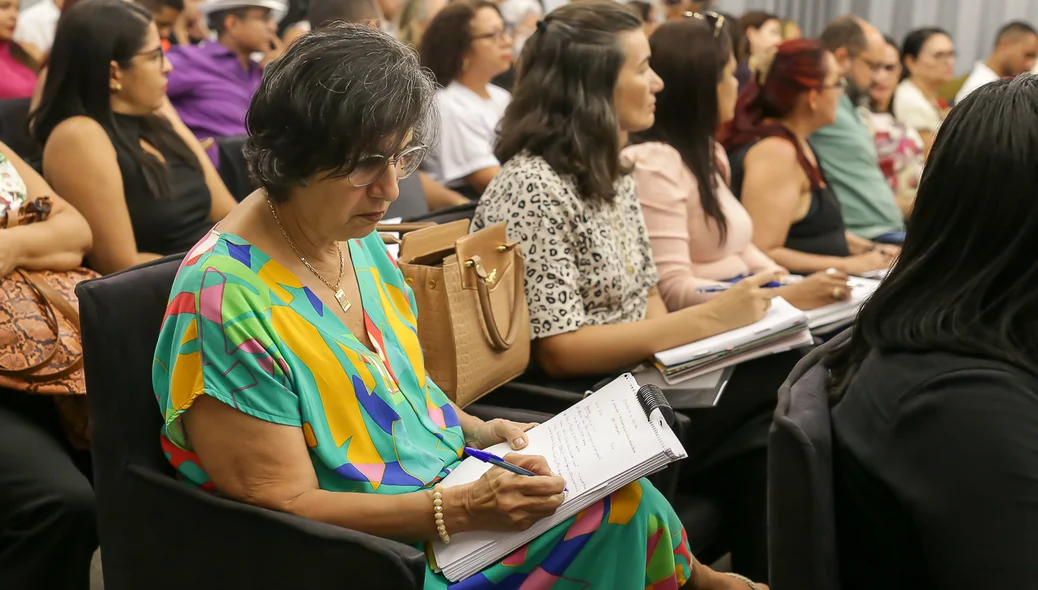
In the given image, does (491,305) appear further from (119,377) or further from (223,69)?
(223,69)

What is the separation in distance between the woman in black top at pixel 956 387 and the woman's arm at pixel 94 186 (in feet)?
5.73

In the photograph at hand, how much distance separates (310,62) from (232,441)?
0.49 metres

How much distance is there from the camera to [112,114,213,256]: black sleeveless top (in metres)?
2.42

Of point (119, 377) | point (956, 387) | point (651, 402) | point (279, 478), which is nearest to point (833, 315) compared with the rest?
point (651, 402)

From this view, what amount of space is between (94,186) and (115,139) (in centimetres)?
17

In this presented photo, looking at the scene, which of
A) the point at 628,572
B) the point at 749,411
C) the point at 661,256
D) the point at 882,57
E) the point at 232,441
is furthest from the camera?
the point at 882,57

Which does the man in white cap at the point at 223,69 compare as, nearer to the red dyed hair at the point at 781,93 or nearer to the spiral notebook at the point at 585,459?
the red dyed hair at the point at 781,93

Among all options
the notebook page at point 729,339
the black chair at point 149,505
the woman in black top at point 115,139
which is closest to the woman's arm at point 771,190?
the notebook page at point 729,339

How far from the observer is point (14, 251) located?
5.89 feet

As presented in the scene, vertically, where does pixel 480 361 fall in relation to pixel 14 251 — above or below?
below

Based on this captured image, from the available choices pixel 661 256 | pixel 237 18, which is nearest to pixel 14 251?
pixel 661 256

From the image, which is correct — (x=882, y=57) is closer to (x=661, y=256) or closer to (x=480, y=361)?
(x=661, y=256)

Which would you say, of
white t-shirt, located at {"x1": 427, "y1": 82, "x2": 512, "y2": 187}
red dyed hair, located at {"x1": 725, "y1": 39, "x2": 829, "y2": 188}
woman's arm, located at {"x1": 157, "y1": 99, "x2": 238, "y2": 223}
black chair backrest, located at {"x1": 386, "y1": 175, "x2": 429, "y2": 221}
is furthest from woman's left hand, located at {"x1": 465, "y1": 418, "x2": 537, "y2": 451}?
white t-shirt, located at {"x1": 427, "y1": 82, "x2": 512, "y2": 187}

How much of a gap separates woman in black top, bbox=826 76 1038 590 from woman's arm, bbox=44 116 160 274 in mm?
1748
